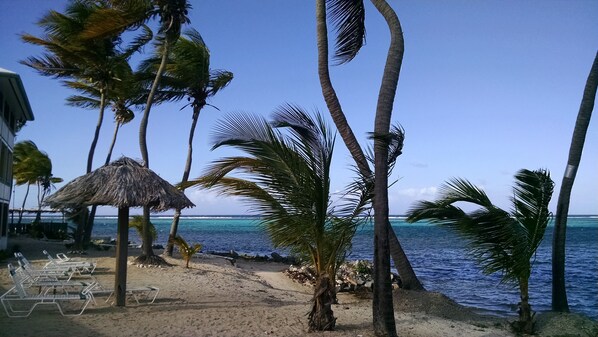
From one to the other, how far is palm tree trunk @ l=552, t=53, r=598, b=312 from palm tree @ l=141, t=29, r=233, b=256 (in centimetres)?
1222

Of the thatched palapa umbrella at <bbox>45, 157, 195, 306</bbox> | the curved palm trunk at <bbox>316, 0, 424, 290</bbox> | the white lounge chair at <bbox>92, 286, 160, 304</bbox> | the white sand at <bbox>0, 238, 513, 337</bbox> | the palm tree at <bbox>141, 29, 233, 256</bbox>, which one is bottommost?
the white sand at <bbox>0, 238, 513, 337</bbox>

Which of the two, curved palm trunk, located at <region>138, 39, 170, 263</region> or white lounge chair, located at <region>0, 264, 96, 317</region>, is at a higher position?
curved palm trunk, located at <region>138, 39, 170, 263</region>

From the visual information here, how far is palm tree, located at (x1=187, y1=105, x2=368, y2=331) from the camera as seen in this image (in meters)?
7.88

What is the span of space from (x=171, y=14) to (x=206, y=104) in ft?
13.2

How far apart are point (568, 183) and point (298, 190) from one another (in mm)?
6458

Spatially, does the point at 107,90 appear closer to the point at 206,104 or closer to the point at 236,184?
the point at 206,104

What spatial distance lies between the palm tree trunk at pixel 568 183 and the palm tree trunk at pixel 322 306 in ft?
18.6

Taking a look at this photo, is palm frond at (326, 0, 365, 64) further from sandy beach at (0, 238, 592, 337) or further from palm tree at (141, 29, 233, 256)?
palm tree at (141, 29, 233, 256)

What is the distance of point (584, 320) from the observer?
988 centimetres

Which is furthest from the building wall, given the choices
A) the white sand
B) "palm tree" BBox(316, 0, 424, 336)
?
"palm tree" BBox(316, 0, 424, 336)

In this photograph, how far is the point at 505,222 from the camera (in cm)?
955

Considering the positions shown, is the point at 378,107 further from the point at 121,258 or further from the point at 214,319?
the point at 121,258

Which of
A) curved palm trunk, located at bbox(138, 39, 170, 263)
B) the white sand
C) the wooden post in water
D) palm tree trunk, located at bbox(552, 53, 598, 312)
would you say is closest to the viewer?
the white sand

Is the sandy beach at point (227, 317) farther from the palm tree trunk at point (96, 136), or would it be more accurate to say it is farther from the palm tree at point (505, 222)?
the palm tree trunk at point (96, 136)
